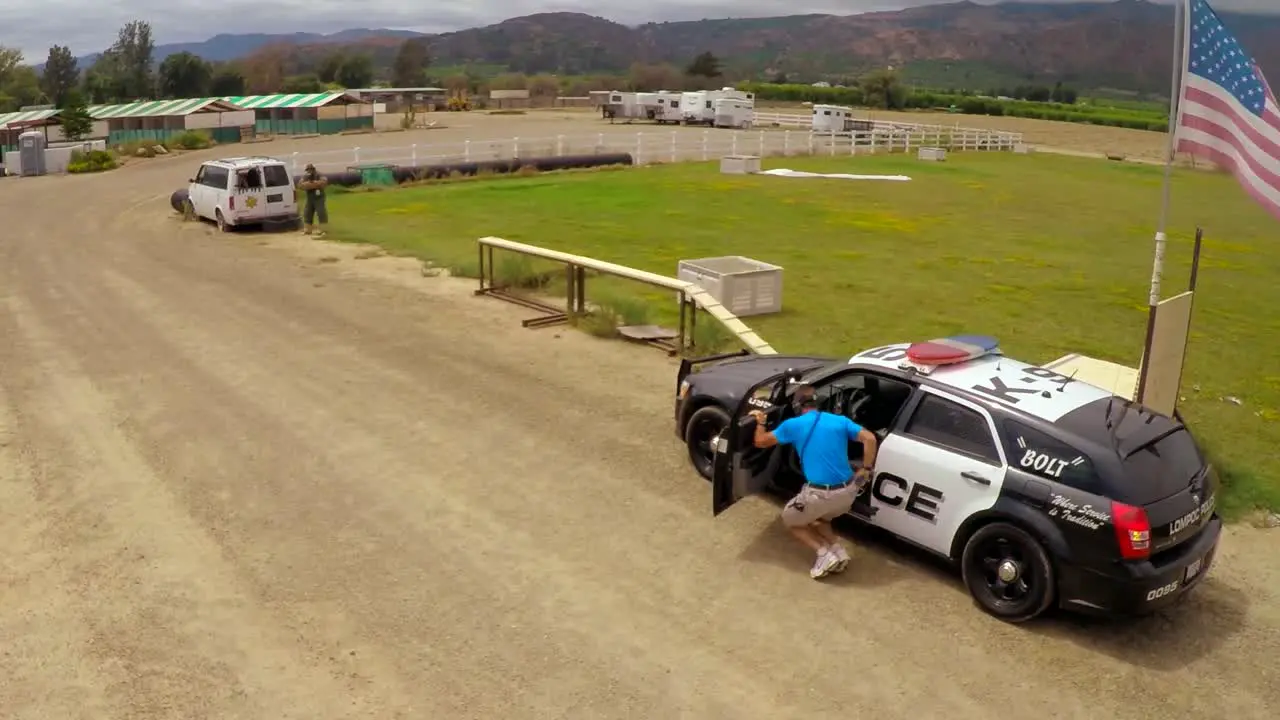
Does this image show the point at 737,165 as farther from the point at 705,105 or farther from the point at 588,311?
the point at 705,105

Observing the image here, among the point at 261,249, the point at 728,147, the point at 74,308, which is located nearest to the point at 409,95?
the point at 728,147

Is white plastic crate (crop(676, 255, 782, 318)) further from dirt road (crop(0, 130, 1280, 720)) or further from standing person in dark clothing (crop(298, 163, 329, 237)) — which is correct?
standing person in dark clothing (crop(298, 163, 329, 237))

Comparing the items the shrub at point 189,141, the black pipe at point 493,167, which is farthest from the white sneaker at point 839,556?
the shrub at point 189,141

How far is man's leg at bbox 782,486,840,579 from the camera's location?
7.50 m

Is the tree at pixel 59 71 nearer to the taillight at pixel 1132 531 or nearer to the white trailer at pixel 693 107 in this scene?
the white trailer at pixel 693 107

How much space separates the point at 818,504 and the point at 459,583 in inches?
98.5

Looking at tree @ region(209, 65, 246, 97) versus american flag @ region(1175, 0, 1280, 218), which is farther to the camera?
tree @ region(209, 65, 246, 97)

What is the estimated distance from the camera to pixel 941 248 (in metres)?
22.8

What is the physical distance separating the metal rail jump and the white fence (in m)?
20.6

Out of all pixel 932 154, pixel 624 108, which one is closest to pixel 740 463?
pixel 932 154

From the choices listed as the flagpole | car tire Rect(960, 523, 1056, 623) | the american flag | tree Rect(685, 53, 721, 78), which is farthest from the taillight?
tree Rect(685, 53, 721, 78)

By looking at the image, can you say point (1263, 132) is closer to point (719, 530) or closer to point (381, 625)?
point (719, 530)

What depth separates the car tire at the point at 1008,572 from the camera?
22.2 feet

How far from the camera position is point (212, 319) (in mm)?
15320
